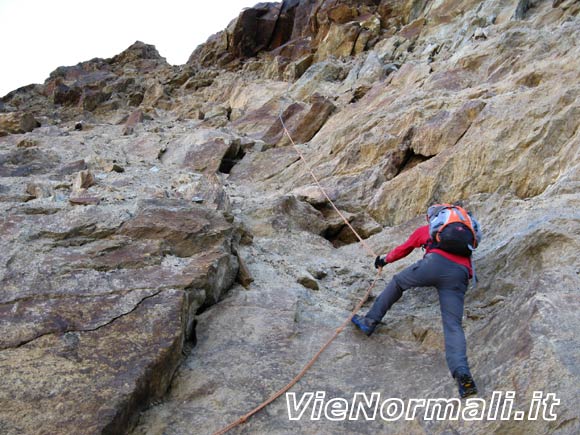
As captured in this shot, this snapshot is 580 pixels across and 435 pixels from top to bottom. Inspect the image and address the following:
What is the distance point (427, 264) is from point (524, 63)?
8.06 metres

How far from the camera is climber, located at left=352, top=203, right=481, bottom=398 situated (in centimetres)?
439

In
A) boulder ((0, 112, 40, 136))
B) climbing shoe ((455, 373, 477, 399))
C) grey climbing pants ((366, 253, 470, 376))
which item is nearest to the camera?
climbing shoe ((455, 373, 477, 399))

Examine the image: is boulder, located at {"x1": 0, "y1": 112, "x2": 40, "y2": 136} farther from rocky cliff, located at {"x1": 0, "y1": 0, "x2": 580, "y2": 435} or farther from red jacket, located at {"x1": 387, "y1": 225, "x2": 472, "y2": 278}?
red jacket, located at {"x1": 387, "y1": 225, "x2": 472, "y2": 278}

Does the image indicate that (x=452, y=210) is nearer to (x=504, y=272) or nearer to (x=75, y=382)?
(x=504, y=272)

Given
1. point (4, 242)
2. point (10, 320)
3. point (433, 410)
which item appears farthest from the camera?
point (4, 242)

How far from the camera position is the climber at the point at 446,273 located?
4391mm

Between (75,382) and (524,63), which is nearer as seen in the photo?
(75,382)

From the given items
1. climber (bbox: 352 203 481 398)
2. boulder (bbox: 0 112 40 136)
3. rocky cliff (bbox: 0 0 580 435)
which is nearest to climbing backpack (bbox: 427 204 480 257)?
climber (bbox: 352 203 481 398)

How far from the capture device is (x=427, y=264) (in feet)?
15.7

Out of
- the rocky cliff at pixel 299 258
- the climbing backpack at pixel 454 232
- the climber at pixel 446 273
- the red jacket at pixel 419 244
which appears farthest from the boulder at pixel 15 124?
the climbing backpack at pixel 454 232

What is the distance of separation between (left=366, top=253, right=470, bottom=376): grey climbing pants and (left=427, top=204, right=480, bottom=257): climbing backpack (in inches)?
5.7

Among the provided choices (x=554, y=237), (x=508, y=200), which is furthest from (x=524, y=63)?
(x=554, y=237)

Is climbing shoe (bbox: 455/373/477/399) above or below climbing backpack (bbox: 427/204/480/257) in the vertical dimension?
below

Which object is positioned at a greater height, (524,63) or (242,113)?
(242,113)
